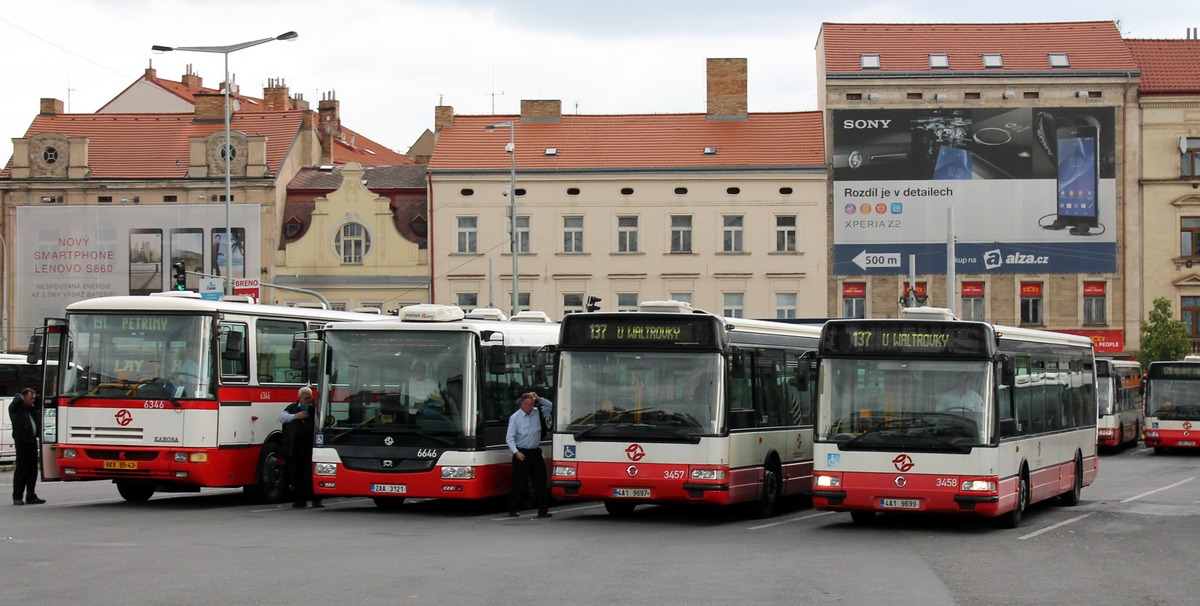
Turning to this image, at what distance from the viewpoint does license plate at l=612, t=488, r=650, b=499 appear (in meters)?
20.4

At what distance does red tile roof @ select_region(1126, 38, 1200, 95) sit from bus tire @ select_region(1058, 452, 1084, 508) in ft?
135

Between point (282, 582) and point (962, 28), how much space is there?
56.4m

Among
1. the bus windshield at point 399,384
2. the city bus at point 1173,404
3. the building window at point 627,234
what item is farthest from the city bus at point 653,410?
the building window at point 627,234

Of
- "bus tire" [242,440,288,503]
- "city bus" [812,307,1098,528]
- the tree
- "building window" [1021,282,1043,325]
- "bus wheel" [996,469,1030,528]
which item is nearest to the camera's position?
"city bus" [812,307,1098,528]

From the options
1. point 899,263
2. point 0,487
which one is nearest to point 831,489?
point 0,487

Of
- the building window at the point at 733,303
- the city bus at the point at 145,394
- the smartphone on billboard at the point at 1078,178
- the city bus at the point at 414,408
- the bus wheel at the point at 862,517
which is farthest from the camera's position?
the building window at the point at 733,303

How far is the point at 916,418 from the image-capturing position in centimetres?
1908

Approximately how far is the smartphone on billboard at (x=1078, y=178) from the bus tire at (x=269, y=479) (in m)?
43.7

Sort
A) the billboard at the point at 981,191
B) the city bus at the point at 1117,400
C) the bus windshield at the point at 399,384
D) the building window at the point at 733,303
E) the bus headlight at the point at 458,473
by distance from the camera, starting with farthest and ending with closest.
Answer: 1. the building window at the point at 733,303
2. the billboard at the point at 981,191
3. the city bus at the point at 1117,400
4. the bus windshield at the point at 399,384
5. the bus headlight at the point at 458,473

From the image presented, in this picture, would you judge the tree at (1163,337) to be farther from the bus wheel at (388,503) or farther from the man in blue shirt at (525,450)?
the man in blue shirt at (525,450)

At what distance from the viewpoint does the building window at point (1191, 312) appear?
63.6 meters

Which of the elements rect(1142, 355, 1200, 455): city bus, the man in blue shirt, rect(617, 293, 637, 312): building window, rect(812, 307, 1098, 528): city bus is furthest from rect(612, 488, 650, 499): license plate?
rect(617, 293, 637, 312): building window

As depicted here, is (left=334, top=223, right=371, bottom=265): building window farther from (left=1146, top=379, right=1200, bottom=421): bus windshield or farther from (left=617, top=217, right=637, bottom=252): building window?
(left=1146, top=379, right=1200, bottom=421): bus windshield

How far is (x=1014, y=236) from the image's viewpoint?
62.2m
